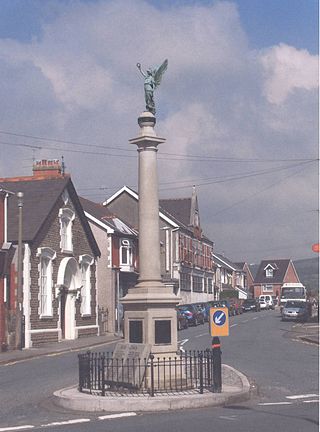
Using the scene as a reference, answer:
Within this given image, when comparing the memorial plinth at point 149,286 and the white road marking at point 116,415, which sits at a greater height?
the memorial plinth at point 149,286

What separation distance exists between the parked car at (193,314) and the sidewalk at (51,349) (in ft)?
34.4

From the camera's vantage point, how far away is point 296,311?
54938 millimetres

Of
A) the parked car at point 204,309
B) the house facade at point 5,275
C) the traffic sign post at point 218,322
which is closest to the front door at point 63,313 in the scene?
the house facade at point 5,275

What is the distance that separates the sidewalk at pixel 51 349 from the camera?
28375 millimetres

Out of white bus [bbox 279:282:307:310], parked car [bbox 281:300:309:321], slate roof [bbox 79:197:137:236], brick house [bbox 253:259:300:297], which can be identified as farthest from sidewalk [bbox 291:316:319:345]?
brick house [bbox 253:259:300:297]

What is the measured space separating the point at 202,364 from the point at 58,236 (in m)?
24.1

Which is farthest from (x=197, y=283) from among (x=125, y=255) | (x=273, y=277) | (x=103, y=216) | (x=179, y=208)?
(x=273, y=277)

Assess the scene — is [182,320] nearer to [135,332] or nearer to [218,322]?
[135,332]

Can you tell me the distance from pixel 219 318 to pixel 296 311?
40198mm

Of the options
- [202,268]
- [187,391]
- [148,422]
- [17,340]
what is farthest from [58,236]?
[202,268]

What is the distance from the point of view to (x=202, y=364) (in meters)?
15.1

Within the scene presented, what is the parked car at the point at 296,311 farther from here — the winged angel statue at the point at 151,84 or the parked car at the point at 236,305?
the winged angel statue at the point at 151,84

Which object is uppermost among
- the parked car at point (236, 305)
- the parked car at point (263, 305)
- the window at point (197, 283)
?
the window at point (197, 283)

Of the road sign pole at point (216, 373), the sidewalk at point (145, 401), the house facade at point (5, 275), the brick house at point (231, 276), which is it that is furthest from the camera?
the brick house at point (231, 276)
